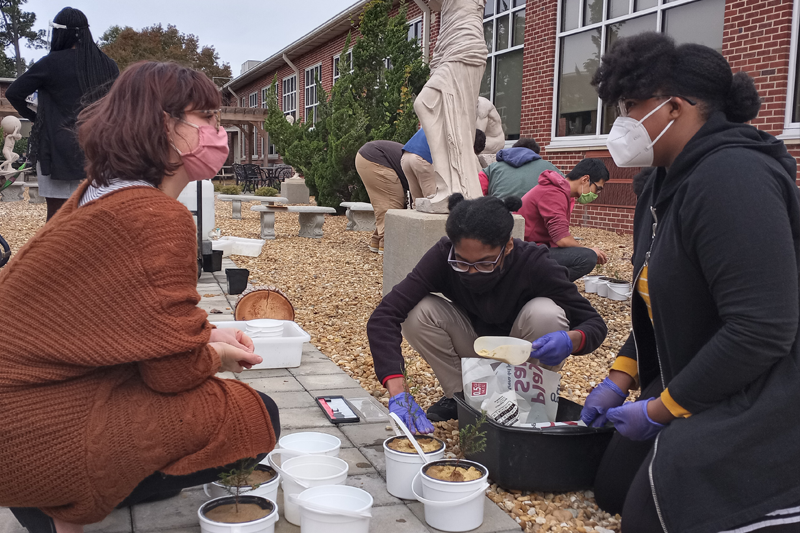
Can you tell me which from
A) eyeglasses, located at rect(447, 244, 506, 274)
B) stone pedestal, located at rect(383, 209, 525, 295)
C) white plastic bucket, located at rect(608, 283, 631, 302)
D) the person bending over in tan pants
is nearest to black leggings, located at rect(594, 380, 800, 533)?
eyeglasses, located at rect(447, 244, 506, 274)

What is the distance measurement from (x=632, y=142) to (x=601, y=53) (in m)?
9.43

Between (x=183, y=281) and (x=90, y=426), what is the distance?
0.44 meters

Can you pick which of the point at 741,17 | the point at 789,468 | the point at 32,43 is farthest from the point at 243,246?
the point at 32,43

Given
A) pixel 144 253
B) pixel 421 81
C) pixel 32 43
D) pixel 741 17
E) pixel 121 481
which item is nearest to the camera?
pixel 144 253

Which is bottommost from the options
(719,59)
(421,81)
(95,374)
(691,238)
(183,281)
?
(95,374)

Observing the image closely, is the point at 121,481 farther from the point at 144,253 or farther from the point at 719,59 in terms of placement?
the point at 719,59

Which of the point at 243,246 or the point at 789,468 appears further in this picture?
the point at 243,246

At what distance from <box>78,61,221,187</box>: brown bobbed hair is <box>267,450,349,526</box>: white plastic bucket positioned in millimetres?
1057

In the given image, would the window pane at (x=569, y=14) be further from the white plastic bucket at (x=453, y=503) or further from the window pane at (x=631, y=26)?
the white plastic bucket at (x=453, y=503)

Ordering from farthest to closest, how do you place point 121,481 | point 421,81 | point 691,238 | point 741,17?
point 421,81
point 741,17
point 691,238
point 121,481

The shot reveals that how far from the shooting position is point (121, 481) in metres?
1.84

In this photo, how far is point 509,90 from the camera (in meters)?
12.9

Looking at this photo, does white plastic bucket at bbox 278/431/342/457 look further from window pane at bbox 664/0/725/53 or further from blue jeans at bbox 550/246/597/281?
window pane at bbox 664/0/725/53

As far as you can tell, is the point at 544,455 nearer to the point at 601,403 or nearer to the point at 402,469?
the point at 601,403
